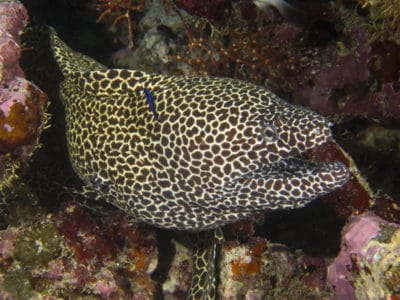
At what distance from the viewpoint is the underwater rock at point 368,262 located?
308cm

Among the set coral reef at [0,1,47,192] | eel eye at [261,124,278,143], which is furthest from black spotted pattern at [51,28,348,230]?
coral reef at [0,1,47,192]

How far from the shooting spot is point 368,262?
3.36 meters

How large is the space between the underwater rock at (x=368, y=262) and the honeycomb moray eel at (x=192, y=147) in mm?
591

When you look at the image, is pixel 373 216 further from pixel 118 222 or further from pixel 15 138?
pixel 15 138

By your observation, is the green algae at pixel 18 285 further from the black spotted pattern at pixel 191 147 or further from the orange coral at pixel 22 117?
the orange coral at pixel 22 117

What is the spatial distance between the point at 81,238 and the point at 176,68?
273 cm

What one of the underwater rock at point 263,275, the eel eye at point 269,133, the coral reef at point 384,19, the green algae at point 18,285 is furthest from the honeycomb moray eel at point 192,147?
the coral reef at point 384,19

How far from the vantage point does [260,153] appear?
3.52 meters

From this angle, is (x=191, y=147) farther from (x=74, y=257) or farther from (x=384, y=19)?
(x=384, y=19)

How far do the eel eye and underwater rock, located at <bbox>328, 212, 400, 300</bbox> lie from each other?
1302 millimetres

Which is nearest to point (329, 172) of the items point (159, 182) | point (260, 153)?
point (260, 153)

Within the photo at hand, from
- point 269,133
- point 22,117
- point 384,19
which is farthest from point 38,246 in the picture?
point 384,19

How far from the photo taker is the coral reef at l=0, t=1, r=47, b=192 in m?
3.43

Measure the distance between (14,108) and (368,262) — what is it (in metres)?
3.48
